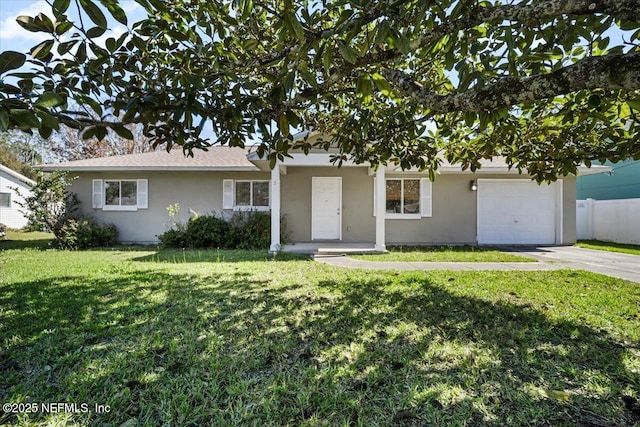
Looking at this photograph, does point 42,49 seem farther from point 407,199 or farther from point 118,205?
point 118,205

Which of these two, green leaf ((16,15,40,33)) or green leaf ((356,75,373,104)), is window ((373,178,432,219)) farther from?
green leaf ((16,15,40,33))

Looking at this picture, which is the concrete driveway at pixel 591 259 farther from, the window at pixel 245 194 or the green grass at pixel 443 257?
the window at pixel 245 194

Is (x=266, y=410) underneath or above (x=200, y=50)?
underneath

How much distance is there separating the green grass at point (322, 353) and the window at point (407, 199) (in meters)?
6.60

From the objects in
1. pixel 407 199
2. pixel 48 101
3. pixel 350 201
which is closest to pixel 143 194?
pixel 350 201

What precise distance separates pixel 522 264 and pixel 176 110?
8248mm

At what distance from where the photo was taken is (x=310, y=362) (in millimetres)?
2705

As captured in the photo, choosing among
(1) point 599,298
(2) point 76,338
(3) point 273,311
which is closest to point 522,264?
(1) point 599,298

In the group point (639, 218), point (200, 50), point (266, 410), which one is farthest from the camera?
point (639, 218)

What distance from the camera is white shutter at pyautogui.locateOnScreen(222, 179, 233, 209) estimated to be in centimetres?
1223

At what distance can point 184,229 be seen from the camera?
11383mm

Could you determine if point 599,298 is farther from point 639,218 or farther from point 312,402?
point 639,218

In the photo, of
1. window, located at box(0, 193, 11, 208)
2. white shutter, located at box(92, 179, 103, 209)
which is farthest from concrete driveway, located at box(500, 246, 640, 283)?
window, located at box(0, 193, 11, 208)

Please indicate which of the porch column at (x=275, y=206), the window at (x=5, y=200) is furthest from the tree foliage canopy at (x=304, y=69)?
the window at (x=5, y=200)
